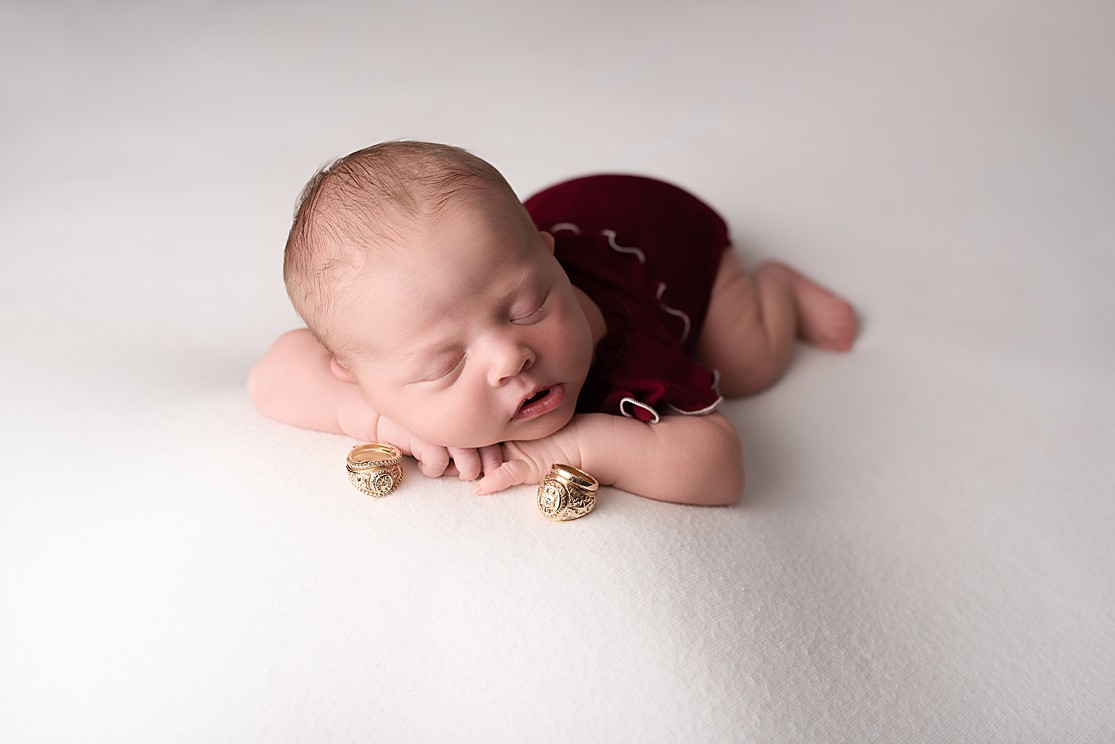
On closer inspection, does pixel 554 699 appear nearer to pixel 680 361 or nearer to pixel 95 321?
pixel 680 361

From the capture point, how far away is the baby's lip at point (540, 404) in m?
1.23

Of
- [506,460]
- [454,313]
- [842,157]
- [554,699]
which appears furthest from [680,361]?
[842,157]

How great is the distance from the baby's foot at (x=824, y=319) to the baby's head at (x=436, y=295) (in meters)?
0.68

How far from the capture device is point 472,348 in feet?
3.88

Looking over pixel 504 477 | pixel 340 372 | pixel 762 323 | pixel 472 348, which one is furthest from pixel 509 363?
pixel 762 323

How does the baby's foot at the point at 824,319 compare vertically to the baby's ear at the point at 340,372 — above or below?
above

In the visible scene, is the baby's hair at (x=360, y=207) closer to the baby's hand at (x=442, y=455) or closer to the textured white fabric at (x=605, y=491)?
the baby's hand at (x=442, y=455)

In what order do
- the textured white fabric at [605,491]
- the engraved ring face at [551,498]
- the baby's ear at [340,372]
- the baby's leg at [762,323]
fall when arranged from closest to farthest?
the textured white fabric at [605,491] → the engraved ring face at [551,498] → the baby's ear at [340,372] → the baby's leg at [762,323]

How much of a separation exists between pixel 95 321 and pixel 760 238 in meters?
1.30

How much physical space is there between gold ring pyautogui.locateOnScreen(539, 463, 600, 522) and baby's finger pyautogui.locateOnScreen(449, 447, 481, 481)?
10cm

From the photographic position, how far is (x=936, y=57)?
7.97 ft

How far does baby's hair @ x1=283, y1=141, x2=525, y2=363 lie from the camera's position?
46.1 inches

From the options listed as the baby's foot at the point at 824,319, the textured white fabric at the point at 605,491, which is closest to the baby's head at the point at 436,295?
the textured white fabric at the point at 605,491

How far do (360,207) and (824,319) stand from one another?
96 cm
